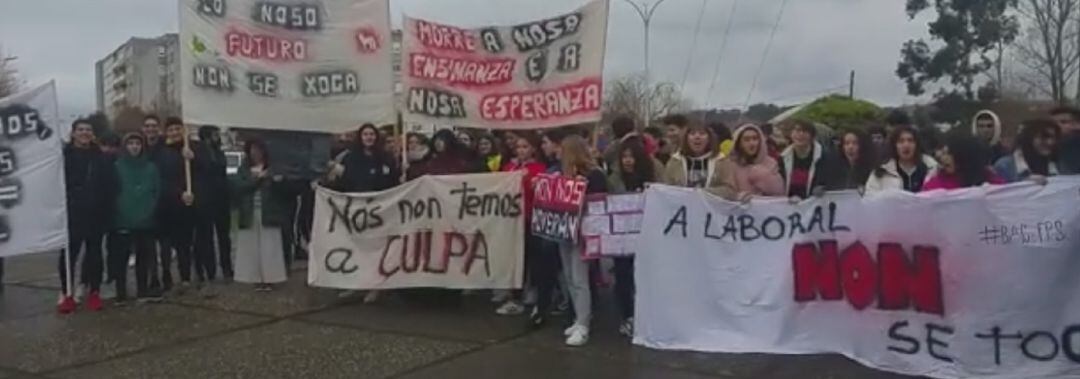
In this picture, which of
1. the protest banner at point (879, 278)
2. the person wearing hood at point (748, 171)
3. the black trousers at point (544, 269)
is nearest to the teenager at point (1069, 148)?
the protest banner at point (879, 278)

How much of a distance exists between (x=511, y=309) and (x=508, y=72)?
2012mm

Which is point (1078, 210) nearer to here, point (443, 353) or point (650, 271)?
point (650, 271)

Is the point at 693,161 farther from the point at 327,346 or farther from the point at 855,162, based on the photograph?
the point at 327,346

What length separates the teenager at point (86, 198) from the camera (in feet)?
29.9

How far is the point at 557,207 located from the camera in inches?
305

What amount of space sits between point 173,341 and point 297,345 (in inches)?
38.5

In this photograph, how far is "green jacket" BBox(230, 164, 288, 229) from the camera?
10.0 meters

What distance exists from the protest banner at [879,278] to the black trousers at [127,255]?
4.67m

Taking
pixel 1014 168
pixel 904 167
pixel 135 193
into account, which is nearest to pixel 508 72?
pixel 135 193

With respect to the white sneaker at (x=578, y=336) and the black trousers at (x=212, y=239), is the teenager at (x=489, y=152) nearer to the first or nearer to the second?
the white sneaker at (x=578, y=336)

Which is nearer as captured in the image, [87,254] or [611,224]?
[611,224]

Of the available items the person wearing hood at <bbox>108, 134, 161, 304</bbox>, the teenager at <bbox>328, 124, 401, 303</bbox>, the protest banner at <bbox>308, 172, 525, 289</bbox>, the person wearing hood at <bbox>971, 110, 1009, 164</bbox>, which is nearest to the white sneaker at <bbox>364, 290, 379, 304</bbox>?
the teenager at <bbox>328, 124, 401, 303</bbox>

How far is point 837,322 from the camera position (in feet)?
21.6

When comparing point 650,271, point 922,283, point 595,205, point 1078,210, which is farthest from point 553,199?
point 1078,210
